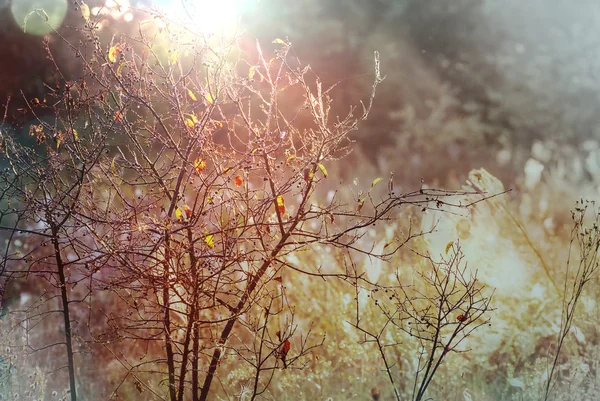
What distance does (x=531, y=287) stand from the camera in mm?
3607

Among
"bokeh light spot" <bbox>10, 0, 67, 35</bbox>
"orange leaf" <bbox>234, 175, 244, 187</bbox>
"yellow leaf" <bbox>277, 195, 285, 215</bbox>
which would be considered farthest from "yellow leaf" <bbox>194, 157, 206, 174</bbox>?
"bokeh light spot" <bbox>10, 0, 67, 35</bbox>

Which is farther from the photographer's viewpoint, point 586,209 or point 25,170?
point 586,209

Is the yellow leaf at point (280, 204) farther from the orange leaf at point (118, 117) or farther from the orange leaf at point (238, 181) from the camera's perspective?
the orange leaf at point (118, 117)

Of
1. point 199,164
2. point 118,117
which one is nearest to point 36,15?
point 118,117

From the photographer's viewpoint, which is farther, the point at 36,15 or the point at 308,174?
the point at 36,15

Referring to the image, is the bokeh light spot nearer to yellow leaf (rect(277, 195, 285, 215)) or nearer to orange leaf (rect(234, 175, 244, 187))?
orange leaf (rect(234, 175, 244, 187))

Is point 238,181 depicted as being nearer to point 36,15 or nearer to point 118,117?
point 118,117

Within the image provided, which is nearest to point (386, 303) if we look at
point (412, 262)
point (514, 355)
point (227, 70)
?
point (412, 262)

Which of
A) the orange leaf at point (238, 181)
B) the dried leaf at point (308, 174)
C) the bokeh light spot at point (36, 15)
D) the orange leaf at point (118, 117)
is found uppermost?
the bokeh light spot at point (36, 15)

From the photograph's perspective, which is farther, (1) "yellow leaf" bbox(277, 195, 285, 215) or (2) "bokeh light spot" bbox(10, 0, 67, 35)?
(2) "bokeh light spot" bbox(10, 0, 67, 35)

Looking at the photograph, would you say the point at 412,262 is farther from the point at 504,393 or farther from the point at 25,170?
the point at 25,170

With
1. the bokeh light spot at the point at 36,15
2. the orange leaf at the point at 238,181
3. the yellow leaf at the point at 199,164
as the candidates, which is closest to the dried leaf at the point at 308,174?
the orange leaf at the point at 238,181

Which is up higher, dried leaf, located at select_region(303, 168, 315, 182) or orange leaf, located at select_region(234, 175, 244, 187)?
orange leaf, located at select_region(234, 175, 244, 187)

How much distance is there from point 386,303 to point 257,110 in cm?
144
